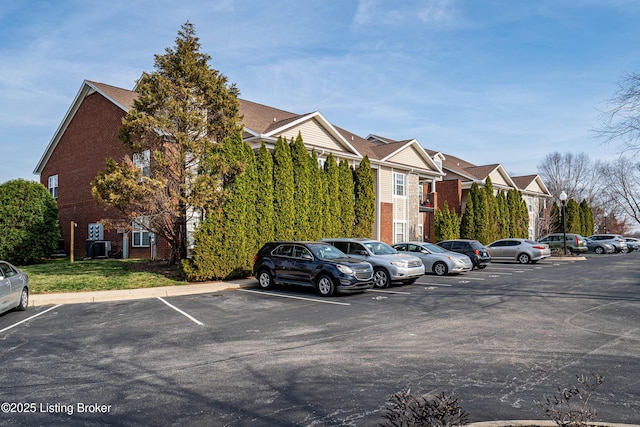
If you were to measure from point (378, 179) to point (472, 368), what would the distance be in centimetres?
2467

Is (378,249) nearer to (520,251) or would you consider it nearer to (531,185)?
(520,251)

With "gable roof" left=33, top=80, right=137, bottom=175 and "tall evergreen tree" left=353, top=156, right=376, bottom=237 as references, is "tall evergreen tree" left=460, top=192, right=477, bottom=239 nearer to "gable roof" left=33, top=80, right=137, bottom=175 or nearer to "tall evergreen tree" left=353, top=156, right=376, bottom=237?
"tall evergreen tree" left=353, top=156, right=376, bottom=237

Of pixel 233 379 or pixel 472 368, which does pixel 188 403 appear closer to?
pixel 233 379

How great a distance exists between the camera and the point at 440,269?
19.6 metres

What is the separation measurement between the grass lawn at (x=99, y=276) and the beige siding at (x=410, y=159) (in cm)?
1793

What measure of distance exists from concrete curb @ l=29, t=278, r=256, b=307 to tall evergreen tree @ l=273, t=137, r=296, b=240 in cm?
419

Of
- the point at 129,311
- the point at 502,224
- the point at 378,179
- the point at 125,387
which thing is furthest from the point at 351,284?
the point at 502,224

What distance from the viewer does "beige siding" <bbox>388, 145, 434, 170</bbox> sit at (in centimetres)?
3180

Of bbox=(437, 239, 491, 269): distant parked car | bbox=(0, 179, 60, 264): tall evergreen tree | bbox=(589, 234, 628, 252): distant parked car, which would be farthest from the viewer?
bbox=(589, 234, 628, 252): distant parked car

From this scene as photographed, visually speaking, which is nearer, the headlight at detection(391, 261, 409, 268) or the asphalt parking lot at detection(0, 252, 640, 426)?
the asphalt parking lot at detection(0, 252, 640, 426)

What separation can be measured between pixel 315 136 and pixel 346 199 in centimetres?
422

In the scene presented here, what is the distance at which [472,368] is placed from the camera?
20.5 feet

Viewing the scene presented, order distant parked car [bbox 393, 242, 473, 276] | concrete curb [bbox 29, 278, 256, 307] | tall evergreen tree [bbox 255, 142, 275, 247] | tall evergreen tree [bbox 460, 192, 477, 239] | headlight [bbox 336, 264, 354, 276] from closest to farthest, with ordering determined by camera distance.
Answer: concrete curb [bbox 29, 278, 256, 307], headlight [bbox 336, 264, 354, 276], tall evergreen tree [bbox 255, 142, 275, 247], distant parked car [bbox 393, 242, 473, 276], tall evergreen tree [bbox 460, 192, 477, 239]

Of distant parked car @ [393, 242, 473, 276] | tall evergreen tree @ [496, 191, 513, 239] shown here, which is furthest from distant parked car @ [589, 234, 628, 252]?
distant parked car @ [393, 242, 473, 276]
